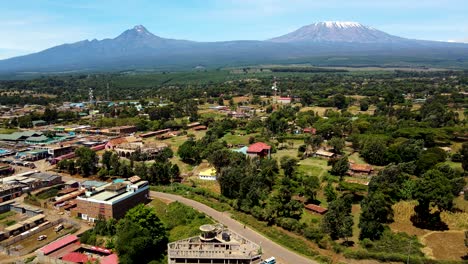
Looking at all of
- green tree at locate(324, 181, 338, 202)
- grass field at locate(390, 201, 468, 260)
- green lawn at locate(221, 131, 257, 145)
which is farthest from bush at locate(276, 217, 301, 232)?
green lawn at locate(221, 131, 257, 145)

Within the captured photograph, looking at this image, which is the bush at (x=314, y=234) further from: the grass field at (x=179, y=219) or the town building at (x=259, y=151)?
the town building at (x=259, y=151)

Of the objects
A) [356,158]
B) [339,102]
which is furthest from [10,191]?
[339,102]

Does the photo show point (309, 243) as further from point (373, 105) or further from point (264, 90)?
point (264, 90)

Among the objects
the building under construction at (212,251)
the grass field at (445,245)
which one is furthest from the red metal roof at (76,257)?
the grass field at (445,245)

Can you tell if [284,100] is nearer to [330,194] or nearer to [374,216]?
[330,194]

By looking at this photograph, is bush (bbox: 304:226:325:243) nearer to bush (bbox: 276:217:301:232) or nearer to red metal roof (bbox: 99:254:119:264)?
bush (bbox: 276:217:301:232)
